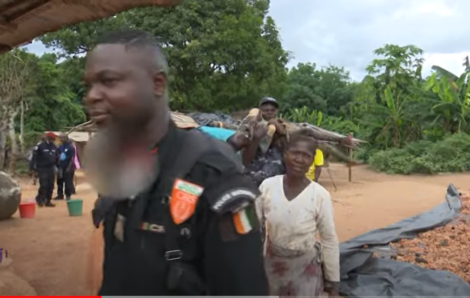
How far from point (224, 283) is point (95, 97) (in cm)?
52

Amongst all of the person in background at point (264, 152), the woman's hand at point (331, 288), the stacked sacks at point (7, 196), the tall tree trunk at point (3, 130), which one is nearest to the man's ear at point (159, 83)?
the woman's hand at point (331, 288)

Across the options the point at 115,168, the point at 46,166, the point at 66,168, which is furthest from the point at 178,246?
the point at 66,168

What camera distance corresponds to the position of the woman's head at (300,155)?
3.31 meters

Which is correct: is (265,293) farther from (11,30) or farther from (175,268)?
(11,30)

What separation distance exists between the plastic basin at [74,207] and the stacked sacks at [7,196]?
3.89 ft

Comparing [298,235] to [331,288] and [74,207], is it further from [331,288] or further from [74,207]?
[74,207]

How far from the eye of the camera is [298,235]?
3184 millimetres

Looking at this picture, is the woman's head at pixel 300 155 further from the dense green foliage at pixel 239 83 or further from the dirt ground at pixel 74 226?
the dense green foliage at pixel 239 83

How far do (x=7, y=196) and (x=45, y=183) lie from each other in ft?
9.84

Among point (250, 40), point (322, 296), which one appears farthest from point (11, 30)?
point (250, 40)

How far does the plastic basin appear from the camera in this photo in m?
10.1

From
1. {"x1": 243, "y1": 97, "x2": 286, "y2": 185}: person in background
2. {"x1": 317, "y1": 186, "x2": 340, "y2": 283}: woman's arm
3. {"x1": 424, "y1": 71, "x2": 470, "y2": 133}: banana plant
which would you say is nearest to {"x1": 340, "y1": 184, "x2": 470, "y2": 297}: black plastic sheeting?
{"x1": 243, "y1": 97, "x2": 286, "y2": 185}: person in background

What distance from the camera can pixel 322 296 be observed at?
10.9ft

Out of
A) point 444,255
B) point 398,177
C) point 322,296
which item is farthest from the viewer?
point 398,177
